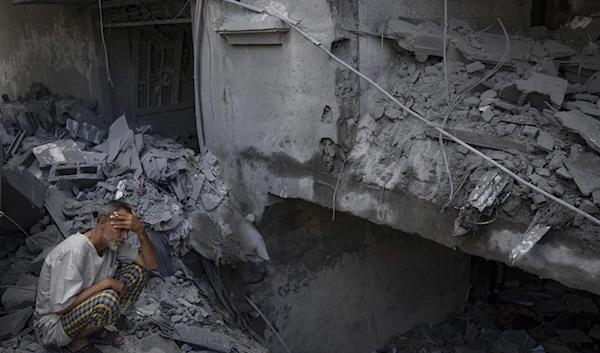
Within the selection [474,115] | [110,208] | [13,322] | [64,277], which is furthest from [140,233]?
[474,115]

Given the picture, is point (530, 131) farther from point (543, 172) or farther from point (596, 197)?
point (596, 197)

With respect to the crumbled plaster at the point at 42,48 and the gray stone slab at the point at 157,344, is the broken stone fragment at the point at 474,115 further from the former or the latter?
the crumbled plaster at the point at 42,48

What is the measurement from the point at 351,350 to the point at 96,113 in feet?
16.5

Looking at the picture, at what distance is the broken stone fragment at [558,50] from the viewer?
14.7 feet

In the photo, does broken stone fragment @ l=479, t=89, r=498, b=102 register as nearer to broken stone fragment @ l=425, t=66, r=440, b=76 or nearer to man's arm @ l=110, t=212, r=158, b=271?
broken stone fragment @ l=425, t=66, r=440, b=76

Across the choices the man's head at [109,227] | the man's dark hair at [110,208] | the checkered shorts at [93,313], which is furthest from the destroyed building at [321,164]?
the man's dark hair at [110,208]

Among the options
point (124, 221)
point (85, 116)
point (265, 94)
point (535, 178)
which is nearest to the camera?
point (535, 178)

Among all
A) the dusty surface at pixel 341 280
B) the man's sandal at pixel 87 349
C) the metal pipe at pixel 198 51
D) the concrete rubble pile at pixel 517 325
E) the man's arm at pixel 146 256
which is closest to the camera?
the man's sandal at pixel 87 349

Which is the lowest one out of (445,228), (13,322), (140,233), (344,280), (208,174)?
(344,280)

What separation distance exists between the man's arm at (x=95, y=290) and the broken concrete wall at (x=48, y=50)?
4.57 m

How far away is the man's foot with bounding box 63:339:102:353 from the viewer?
4227 millimetres

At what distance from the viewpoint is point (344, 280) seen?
7.06 meters

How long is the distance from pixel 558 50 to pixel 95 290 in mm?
4183

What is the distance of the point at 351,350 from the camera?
7.39 metres
